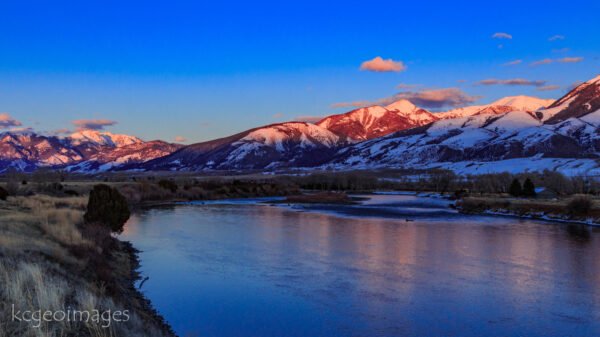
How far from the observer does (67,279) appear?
1288 cm

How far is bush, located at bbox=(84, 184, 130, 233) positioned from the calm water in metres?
2.22

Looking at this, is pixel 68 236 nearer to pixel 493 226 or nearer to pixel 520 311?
pixel 520 311

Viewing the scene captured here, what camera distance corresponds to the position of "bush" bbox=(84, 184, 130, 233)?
27016mm

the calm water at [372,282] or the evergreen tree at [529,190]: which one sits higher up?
the evergreen tree at [529,190]

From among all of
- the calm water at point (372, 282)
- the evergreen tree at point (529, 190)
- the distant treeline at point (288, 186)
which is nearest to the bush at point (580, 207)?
the calm water at point (372, 282)

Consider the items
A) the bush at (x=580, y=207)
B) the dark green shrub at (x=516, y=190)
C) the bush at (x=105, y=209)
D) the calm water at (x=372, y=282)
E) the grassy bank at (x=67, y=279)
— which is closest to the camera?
the grassy bank at (x=67, y=279)

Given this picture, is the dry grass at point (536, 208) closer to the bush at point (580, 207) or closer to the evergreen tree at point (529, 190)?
the bush at point (580, 207)

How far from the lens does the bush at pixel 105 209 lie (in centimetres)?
2702

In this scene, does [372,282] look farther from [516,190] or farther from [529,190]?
[516,190]

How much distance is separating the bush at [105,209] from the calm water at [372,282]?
222 cm

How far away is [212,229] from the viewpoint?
3603 centimetres

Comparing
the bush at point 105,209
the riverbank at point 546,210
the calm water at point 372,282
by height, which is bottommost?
the calm water at point 372,282

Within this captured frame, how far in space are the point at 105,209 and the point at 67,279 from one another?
15.3 m

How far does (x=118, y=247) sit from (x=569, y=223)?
39712mm
